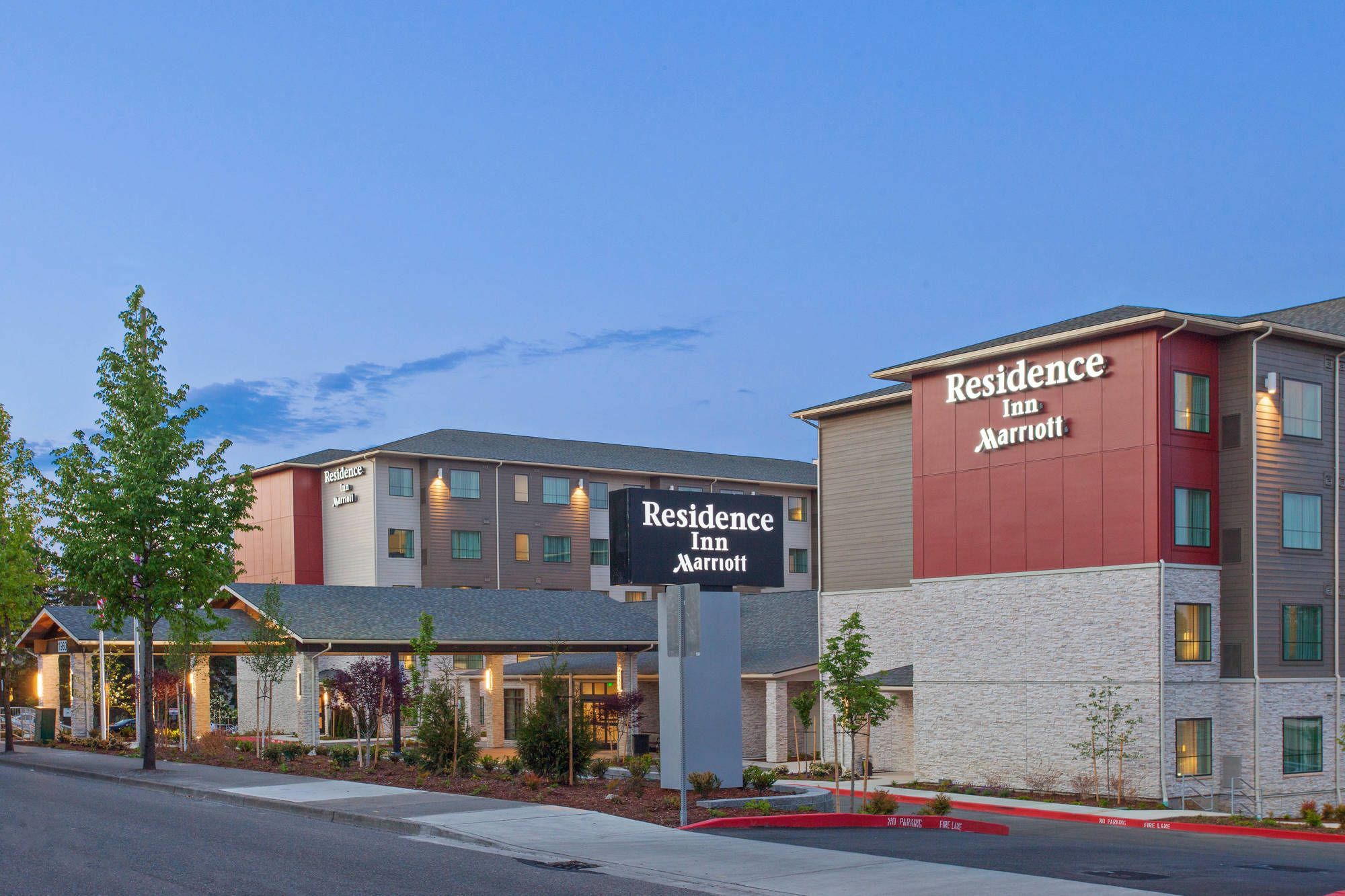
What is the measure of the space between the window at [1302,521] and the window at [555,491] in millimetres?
42864

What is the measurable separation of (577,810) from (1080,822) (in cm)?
1268

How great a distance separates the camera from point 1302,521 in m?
33.1

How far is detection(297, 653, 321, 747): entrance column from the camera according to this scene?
40.9 m

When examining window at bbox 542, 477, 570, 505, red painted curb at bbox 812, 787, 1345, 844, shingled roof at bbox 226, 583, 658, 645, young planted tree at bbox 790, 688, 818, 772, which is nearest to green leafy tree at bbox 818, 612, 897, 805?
red painted curb at bbox 812, 787, 1345, 844

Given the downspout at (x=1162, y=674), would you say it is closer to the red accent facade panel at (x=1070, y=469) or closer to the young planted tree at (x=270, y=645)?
the red accent facade panel at (x=1070, y=469)

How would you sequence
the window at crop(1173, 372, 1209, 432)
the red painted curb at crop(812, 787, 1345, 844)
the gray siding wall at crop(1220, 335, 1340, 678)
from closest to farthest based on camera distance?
the red painted curb at crop(812, 787, 1345, 844)
the window at crop(1173, 372, 1209, 432)
the gray siding wall at crop(1220, 335, 1340, 678)

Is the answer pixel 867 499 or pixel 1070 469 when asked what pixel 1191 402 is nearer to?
pixel 1070 469

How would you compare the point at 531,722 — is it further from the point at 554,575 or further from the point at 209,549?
the point at 554,575

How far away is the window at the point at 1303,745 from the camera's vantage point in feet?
105

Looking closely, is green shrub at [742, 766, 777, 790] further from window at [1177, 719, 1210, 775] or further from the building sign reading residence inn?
the building sign reading residence inn

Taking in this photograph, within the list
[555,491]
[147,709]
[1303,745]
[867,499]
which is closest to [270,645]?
[147,709]

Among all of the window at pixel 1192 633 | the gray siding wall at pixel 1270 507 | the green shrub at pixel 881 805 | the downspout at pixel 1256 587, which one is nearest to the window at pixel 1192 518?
the gray siding wall at pixel 1270 507

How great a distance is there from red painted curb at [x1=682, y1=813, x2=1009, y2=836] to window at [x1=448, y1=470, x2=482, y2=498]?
4777cm

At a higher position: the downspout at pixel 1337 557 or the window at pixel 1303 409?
the window at pixel 1303 409
